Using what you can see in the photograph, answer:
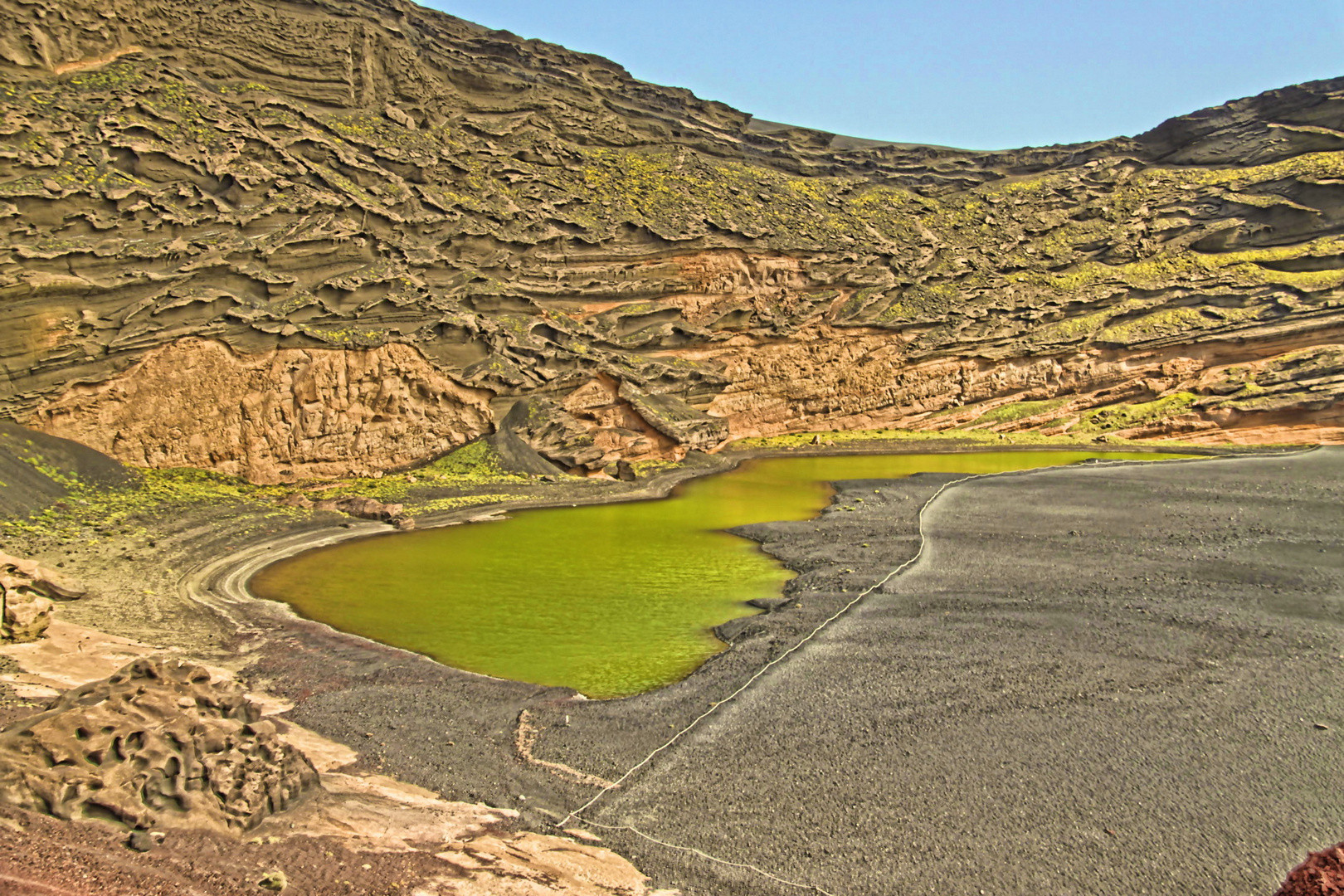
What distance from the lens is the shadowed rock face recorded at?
81.0 feet

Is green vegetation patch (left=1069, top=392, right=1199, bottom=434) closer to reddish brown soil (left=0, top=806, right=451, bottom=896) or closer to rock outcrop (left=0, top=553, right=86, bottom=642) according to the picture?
reddish brown soil (left=0, top=806, right=451, bottom=896)

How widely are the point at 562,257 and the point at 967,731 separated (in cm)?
3264

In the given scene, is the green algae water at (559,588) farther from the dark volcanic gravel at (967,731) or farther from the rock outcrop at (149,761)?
the rock outcrop at (149,761)

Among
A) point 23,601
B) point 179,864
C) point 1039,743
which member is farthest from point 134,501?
point 1039,743

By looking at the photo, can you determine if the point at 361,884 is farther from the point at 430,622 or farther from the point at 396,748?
the point at 430,622

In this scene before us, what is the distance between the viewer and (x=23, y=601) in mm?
10734

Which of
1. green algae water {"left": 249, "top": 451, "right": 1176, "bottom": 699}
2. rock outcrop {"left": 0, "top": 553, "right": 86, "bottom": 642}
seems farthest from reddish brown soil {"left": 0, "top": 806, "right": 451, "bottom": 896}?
rock outcrop {"left": 0, "top": 553, "right": 86, "bottom": 642}

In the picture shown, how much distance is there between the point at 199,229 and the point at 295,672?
2111 centimetres

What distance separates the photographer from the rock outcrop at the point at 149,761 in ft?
Answer: 18.7

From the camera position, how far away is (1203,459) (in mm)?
32875

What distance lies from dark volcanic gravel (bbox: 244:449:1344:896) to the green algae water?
0.94 metres

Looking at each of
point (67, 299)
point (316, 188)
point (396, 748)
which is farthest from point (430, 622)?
point (316, 188)

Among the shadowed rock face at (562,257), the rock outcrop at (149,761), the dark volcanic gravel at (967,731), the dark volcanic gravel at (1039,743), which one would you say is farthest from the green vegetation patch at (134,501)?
the dark volcanic gravel at (1039,743)

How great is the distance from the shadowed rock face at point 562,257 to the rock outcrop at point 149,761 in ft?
67.0
